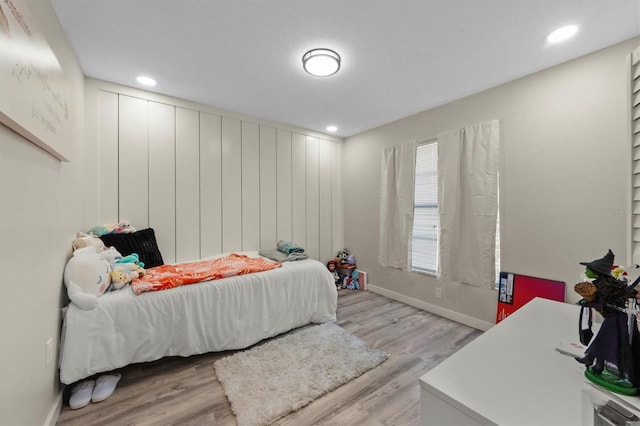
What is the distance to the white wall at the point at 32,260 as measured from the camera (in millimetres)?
1075

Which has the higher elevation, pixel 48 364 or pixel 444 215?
pixel 444 215

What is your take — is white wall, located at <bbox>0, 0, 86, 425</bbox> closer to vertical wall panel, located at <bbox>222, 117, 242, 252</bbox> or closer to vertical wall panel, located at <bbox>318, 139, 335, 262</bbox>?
vertical wall panel, located at <bbox>222, 117, 242, 252</bbox>

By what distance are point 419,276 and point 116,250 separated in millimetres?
3322

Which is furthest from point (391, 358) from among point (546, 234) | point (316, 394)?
point (546, 234)

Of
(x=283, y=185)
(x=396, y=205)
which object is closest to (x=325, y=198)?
(x=283, y=185)

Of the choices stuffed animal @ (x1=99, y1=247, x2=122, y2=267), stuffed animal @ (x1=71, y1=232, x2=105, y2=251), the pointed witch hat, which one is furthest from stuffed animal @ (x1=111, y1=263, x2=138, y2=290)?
the pointed witch hat

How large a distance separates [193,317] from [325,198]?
2.63 metres

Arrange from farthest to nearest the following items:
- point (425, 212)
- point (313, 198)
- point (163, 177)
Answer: point (313, 198) → point (425, 212) → point (163, 177)

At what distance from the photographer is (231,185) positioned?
3322 millimetres

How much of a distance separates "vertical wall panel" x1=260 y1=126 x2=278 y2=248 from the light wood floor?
1619 mm

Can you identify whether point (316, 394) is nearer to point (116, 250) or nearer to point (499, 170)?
point (116, 250)

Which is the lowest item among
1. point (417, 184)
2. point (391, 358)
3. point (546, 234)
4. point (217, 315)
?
point (391, 358)

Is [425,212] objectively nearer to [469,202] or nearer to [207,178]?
[469,202]

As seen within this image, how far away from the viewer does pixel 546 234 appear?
2303mm
